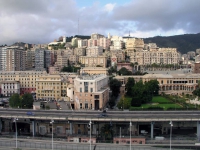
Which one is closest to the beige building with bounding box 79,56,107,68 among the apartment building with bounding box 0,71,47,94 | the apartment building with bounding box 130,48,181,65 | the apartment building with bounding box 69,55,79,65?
the apartment building with bounding box 69,55,79,65

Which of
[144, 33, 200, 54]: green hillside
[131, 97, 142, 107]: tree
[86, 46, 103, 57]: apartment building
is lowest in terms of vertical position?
[131, 97, 142, 107]: tree

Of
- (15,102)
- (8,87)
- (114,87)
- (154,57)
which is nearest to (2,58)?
(8,87)

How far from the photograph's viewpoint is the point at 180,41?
14625cm

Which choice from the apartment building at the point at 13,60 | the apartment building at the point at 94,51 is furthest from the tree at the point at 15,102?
the apartment building at the point at 94,51

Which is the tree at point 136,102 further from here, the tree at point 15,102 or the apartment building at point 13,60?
the apartment building at point 13,60

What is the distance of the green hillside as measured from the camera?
459ft

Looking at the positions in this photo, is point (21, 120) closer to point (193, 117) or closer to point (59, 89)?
point (193, 117)

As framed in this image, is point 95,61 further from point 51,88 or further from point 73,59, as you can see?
point 51,88

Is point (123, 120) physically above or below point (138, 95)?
below

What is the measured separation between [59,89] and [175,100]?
14.2 m

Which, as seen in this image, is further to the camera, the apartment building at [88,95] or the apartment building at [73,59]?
the apartment building at [73,59]

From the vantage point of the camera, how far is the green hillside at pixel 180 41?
140 metres

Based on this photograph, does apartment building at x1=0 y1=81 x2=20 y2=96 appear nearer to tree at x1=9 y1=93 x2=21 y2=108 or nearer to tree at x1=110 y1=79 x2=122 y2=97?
tree at x1=9 y1=93 x2=21 y2=108

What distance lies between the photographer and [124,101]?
30.0m
